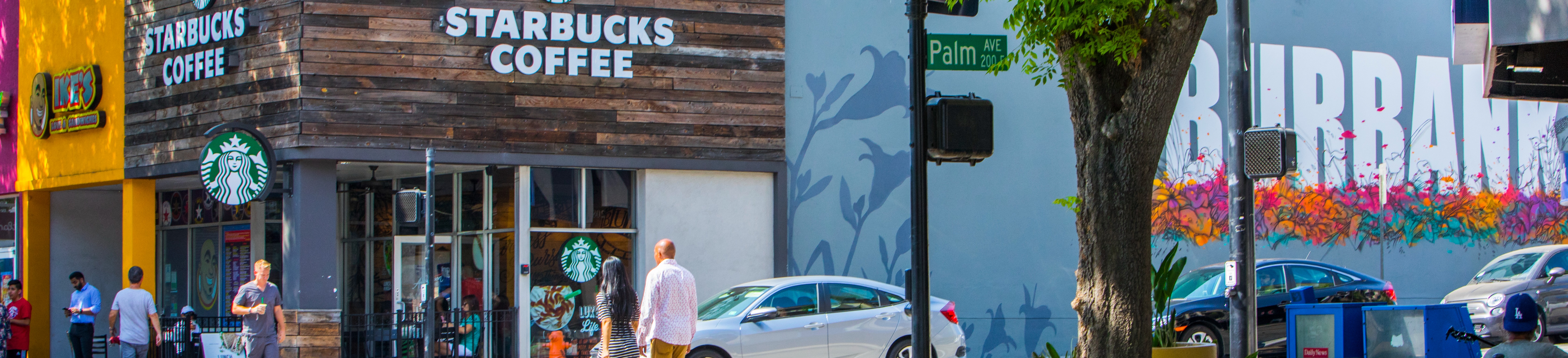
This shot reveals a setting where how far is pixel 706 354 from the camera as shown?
37.6ft

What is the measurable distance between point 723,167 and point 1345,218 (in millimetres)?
9406

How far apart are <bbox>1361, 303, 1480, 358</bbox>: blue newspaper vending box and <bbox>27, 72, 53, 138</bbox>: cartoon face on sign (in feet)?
→ 48.5

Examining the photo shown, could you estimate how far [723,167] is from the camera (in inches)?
561

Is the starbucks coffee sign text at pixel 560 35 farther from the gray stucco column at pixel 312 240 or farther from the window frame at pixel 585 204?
the gray stucco column at pixel 312 240

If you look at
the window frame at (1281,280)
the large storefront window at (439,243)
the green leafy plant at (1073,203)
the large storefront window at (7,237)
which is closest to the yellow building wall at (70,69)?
the large storefront window at (7,237)

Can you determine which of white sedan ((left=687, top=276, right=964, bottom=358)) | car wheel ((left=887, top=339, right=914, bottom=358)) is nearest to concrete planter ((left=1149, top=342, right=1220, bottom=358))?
white sedan ((left=687, top=276, right=964, bottom=358))

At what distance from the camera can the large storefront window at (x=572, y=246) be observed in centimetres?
1387

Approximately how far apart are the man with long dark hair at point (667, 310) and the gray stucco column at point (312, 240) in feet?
15.5

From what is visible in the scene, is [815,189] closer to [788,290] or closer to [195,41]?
[788,290]

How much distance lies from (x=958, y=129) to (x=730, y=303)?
5.48m

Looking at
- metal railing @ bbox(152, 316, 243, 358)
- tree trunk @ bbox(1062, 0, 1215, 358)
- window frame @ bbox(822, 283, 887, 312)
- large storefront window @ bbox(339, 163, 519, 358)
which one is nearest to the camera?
tree trunk @ bbox(1062, 0, 1215, 358)

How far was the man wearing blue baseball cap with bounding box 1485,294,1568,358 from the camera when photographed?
598cm

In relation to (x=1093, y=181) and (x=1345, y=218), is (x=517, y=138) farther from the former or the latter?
(x=1345, y=218)

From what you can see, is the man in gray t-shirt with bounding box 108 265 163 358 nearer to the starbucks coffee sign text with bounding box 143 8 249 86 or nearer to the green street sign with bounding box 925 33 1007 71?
the starbucks coffee sign text with bounding box 143 8 249 86
